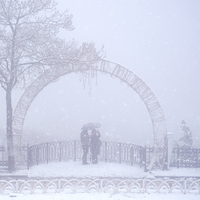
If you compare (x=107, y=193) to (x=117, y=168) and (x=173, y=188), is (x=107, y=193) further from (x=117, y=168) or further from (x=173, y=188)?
(x=117, y=168)

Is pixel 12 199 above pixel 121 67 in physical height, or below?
below

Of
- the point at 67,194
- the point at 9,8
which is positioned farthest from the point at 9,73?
the point at 67,194

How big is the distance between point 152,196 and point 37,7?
358 inches

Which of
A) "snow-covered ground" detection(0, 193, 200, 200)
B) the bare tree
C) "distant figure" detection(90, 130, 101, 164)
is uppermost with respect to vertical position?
the bare tree

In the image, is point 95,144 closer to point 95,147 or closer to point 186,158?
point 95,147

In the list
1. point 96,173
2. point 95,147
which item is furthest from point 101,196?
point 95,147

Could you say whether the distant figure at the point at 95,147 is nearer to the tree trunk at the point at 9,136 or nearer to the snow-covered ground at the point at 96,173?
the snow-covered ground at the point at 96,173

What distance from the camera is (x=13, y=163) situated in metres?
10.7

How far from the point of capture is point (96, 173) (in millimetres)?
10727

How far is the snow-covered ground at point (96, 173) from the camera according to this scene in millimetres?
7066

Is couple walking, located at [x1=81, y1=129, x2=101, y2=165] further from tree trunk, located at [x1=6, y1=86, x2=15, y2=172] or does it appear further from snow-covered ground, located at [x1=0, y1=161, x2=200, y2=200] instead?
tree trunk, located at [x1=6, y1=86, x2=15, y2=172]

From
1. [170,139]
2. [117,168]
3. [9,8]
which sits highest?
[9,8]

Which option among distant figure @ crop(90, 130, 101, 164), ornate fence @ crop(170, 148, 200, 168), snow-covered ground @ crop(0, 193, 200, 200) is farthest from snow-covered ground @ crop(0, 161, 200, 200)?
ornate fence @ crop(170, 148, 200, 168)

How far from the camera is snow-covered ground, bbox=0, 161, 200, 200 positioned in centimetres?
707
